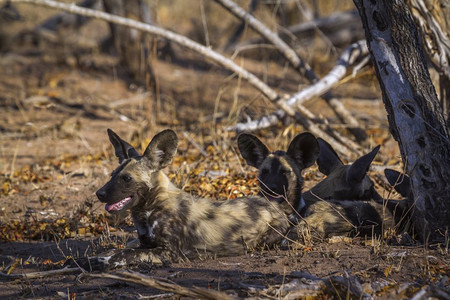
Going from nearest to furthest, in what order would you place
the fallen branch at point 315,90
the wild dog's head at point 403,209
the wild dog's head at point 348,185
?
the wild dog's head at point 403,209 → the wild dog's head at point 348,185 → the fallen branch at point 315,90

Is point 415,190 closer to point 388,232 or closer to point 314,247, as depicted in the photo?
point 388,232

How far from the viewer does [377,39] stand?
4.52 metres

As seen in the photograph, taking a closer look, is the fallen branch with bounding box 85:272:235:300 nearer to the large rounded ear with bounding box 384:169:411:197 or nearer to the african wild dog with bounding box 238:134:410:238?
the african wild dog with bounding box 238:134:410:238

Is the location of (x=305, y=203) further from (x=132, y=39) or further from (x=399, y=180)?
(x=132, y=39)

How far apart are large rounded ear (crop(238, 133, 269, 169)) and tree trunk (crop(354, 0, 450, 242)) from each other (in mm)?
1116

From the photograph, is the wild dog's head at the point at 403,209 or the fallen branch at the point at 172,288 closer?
the fallen branch at the point at 172,288

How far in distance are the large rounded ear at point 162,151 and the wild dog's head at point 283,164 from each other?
2.38 ft

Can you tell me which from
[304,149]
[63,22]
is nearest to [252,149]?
[304,149]

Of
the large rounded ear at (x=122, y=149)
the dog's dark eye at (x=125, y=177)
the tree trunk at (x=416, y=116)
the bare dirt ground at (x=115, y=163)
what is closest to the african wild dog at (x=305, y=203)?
the bare dirt ground at (x=115, y=163)

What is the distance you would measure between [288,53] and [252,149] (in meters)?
2.98

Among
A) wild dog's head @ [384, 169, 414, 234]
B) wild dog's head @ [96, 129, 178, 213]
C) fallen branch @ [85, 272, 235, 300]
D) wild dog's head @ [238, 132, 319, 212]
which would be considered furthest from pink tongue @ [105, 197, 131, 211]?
wild dog's head @ [384, 169, 414, 234]

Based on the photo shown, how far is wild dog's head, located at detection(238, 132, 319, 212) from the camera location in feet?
15.8

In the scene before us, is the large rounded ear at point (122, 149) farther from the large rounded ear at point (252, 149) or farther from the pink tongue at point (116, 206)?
the large rounded ear at point (252, 149)

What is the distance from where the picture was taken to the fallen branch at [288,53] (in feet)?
24.3
